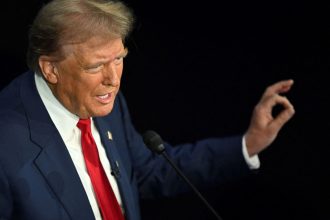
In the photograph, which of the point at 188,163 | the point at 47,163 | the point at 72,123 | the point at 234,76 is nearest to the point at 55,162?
the point at 47,163

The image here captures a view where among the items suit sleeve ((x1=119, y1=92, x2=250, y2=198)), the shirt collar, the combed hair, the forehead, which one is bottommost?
suit sleeve ((x1=119, y1=92, x2=250, y2=198))

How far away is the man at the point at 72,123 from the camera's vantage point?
6.47 ft

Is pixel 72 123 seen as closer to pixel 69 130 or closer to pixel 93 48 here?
pixel 69 130

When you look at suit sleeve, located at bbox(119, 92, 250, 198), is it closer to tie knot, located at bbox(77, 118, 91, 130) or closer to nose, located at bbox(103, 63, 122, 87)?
tie knot, located at bbox(77, 118, 91, 130)

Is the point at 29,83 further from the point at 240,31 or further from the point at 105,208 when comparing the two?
the point at 240,31

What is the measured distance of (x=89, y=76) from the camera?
2.00 meters

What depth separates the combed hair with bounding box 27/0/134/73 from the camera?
1.94 metres

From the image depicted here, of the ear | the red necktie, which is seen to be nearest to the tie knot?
the red necktie

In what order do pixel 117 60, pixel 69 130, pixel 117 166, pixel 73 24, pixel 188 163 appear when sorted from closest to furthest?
pixel 73 24, pixel 117 60, pixel 69 130, pixel 117 166, pixel 188 163

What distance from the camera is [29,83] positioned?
7.08 ft

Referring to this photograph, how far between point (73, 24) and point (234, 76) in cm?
76

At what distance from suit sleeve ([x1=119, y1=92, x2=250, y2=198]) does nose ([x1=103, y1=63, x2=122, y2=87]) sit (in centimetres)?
39

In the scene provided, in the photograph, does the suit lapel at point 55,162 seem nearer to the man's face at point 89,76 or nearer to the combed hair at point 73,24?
the man's face at point 89,76

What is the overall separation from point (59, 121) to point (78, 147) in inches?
4.2
